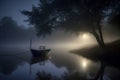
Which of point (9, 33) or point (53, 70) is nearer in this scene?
point (53, 70)

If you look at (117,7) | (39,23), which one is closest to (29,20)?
(39,23)

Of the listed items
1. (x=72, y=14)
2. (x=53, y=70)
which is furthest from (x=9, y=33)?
(x=53, y=70)

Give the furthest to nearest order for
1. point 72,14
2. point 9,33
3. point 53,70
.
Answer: point 9,33
point 72,14
point 53,70

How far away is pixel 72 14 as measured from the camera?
1410 inches

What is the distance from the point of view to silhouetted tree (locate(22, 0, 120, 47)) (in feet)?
112

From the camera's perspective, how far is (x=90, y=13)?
34562 millimetres

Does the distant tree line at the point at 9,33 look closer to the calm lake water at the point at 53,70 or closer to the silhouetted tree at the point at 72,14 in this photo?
the silhouetted tree at the point at 72,14

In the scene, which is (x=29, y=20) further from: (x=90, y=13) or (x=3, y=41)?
(x=3, y=41)

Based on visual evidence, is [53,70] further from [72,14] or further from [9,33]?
[9,33]

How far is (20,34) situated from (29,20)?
109 metres

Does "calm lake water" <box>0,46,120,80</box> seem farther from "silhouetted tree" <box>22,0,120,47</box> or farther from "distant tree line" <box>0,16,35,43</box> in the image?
"distant tree line" <box>0,16,35,43</box>

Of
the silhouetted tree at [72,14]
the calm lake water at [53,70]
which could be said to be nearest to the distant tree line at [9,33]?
the silhouetted tree at [72,14]

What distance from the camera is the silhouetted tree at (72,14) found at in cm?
3409

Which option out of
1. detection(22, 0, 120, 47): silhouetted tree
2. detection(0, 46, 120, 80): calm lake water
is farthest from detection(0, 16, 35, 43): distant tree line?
detection(0, 46, 120, 80): calm lake water
